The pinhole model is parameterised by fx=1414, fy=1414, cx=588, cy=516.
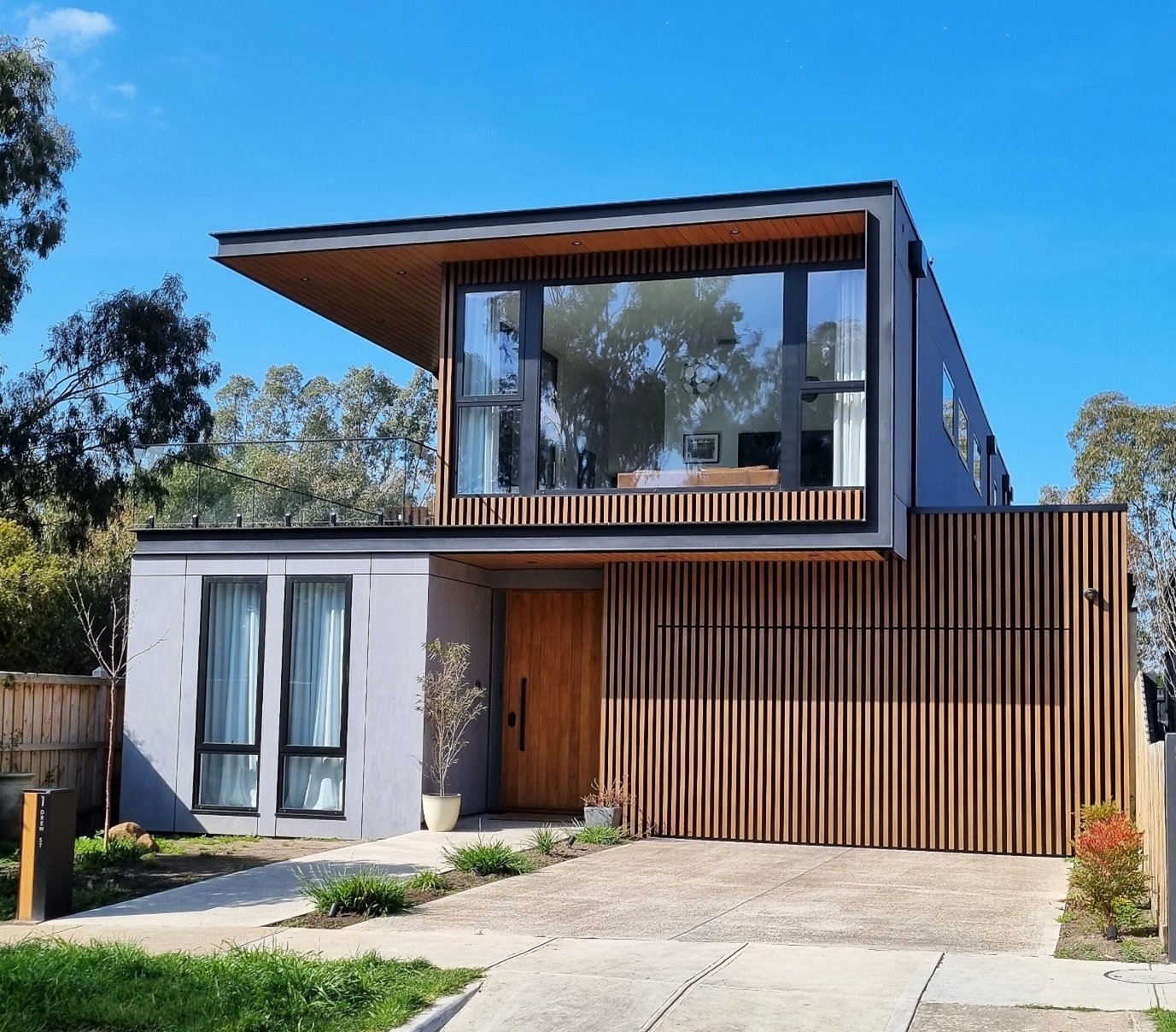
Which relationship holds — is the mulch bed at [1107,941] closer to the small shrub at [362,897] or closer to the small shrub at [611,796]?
the small shrub at [362,897]

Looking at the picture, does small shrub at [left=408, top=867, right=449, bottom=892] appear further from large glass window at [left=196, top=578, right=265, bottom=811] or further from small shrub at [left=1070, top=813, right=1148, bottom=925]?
large glass window at [left=196, top=578, right=265, bottom=811]

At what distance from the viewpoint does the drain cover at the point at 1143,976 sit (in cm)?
779

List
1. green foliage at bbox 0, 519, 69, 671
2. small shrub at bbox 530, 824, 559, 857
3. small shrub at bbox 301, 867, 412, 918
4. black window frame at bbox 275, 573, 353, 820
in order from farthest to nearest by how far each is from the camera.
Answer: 1. green foliage at bbox 0, 519, 69, 671
2. black window frame at bbox 275, 573, 353, 820
3. small shrub at bbox 530, 824, 559, 857
4. small shrub at bbox 301, 867, 412, 918

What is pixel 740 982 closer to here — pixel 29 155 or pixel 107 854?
pixel 107 854

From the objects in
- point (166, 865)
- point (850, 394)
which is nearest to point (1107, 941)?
point (850, 394)

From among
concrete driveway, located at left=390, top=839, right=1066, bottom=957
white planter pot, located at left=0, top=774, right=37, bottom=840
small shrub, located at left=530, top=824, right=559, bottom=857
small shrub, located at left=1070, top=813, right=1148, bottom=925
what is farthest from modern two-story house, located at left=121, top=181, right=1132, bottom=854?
small shrub, located at left=1070, top=813, right=1148, bottom=925

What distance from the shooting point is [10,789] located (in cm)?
1484

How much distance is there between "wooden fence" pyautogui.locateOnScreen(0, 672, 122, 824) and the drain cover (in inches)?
466

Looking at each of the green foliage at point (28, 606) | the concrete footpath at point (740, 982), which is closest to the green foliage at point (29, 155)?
the green foliage at point (28, 606)

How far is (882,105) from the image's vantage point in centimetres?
2350

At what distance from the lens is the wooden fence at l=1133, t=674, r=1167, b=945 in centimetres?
872

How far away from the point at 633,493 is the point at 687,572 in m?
1.29

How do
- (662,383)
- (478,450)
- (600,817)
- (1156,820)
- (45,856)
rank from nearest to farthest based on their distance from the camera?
(1156,820), (45,856), (662,383), (600,817), (478,450)

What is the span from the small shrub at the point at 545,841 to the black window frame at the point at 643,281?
3719 millimetres
